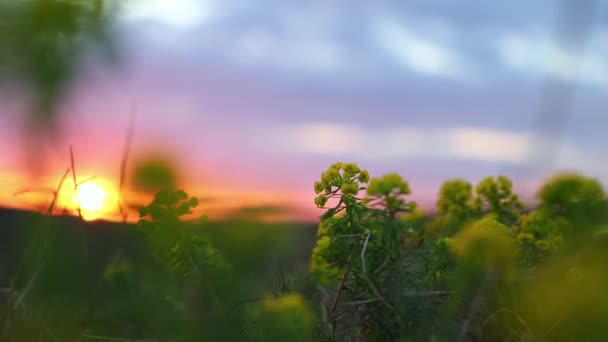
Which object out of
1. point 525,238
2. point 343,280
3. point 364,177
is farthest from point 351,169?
point 525,238

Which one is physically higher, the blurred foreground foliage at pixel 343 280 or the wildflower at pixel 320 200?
the wildflower at pixel 320 200

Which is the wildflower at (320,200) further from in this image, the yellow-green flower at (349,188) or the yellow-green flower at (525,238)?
the yellow-green flower at (525,238)

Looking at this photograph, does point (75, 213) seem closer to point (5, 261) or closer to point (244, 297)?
point (244, 297)

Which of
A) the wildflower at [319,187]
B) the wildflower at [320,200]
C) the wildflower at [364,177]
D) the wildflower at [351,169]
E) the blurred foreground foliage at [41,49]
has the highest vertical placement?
the blurred foreground foliage at [41,49]

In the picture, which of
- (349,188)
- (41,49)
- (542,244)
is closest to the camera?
(349,188)

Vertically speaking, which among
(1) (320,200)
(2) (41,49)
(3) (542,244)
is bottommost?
(3) (542,244)

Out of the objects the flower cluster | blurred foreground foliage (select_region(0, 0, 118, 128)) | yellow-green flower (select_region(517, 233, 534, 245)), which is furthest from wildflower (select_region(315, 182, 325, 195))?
blurred foreground foliage (select_region(0, 0, 118, 128))

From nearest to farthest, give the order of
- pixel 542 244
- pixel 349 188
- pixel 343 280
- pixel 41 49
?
pixel 343 280, pixel 349 188, pixel 542 244, pixel 41 49

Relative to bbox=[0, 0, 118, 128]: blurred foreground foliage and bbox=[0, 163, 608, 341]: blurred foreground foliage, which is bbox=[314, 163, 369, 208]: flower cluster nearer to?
bbox=[0, 163, 608, 341]: blurred foreground foliage

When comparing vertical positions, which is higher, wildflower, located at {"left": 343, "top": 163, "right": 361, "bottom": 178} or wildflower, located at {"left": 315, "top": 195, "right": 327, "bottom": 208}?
wildflower, located at {"left": 343, "top": 163, "right": 361, "bottom": 178}

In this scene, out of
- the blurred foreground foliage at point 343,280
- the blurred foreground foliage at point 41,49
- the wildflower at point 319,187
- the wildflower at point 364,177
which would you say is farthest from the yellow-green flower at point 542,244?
the blurred foreground foliage at point 41,49

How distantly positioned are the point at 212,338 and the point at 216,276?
31 centimetres

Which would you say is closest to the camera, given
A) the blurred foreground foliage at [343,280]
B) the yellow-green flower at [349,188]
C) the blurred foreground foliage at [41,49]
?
the blurred foreground foliage at [343,280]

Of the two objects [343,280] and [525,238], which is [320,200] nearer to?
[343,280]
